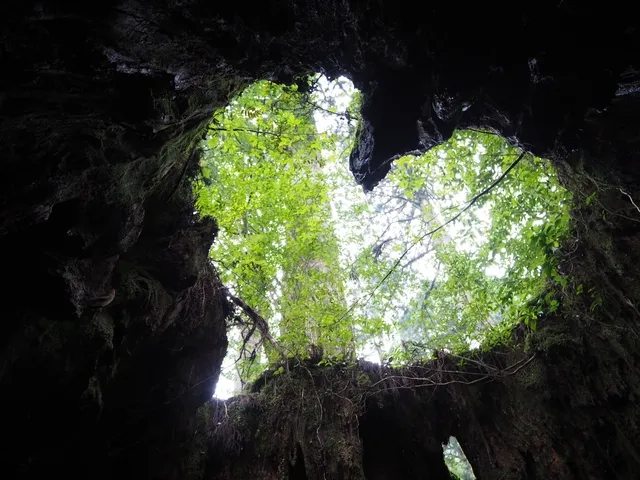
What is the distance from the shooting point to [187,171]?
19.3 feet

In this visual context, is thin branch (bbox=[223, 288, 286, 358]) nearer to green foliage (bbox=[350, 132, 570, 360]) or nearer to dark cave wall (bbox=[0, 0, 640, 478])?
dark cave wall (bbox=[0, 0, 640, 478])

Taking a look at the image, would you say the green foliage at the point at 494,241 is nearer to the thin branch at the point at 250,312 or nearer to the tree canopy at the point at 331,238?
the tree canopy at the point at 331,238

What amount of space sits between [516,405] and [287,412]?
4.11m

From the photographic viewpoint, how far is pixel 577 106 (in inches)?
174

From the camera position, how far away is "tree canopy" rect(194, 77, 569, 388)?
673 cm

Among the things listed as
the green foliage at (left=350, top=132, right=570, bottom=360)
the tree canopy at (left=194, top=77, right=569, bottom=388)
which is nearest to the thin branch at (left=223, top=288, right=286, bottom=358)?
the tree canopy at (left=194, top=77, right=569, bottom=388)

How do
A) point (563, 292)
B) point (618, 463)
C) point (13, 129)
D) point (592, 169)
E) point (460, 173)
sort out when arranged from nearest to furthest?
point (13, 129)
point (592, 169)
point (618, 463)
point (563, 292)
point (460, 173)

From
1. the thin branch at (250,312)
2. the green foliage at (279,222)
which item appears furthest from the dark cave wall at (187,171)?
the green foliage at (279,222)

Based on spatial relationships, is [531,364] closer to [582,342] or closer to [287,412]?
[582,342]

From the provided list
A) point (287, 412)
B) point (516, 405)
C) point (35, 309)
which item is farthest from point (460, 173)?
point (35, 309)

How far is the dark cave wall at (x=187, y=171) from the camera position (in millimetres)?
3004

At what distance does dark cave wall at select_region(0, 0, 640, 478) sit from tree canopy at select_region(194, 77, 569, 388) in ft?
3.32

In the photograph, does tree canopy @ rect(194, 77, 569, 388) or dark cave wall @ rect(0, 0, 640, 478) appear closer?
dark cave wall @ rect(0, 0, 640, 478)

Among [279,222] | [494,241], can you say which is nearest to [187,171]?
[279,222]
